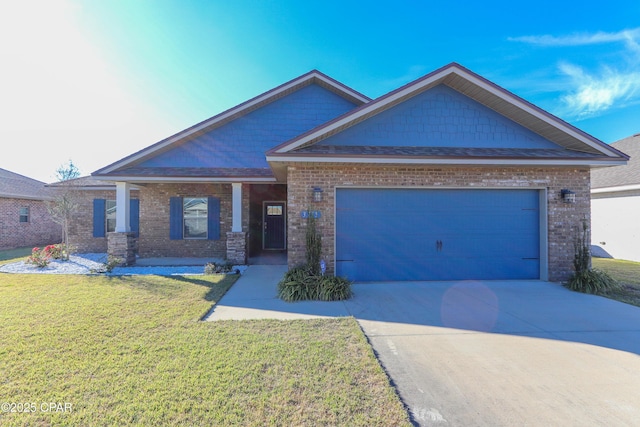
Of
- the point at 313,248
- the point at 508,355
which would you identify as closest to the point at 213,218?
the point at 313,248

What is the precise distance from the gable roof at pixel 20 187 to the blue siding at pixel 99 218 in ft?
21.0

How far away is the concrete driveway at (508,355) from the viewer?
2.54 m

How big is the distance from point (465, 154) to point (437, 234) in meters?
2.05

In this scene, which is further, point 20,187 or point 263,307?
point 20,187

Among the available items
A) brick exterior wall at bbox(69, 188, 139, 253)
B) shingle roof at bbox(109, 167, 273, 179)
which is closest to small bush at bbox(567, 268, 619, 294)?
shingle roof at bbox(109, 167, 273, 179)

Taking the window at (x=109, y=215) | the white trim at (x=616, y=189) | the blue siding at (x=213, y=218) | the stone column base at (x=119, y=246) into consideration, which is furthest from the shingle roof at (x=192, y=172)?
the white trim at (x=616, y=189)

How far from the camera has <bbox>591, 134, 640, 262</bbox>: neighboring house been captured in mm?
11375

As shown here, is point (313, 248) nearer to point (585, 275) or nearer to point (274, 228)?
point (585, 275)

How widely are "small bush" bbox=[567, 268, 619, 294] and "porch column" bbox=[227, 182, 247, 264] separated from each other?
903cm

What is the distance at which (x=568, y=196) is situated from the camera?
6879mm

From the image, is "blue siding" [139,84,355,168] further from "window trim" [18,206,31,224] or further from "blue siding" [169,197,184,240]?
"window trim" [18,206,31,224]

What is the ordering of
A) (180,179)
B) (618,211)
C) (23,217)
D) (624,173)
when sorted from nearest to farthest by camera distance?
(180,179)
(618,211)
(624,173)
(23,217)

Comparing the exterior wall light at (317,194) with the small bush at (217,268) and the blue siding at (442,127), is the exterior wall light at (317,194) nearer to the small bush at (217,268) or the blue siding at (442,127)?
the blue siding at (442,127)

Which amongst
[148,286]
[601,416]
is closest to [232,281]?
[148,286]
